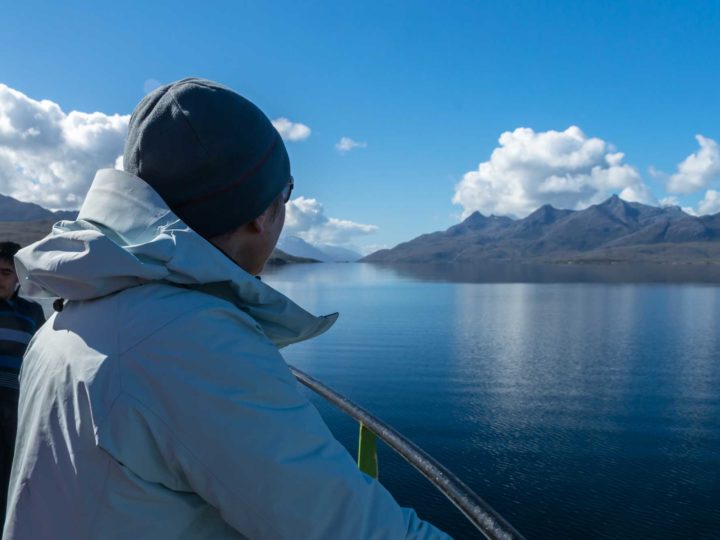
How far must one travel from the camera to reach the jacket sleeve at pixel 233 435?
0.99 metres

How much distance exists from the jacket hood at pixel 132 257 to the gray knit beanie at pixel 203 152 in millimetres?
84

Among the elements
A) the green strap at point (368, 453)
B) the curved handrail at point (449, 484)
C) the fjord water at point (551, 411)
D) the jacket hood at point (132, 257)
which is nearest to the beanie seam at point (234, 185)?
the jacket hood at point (132, 257)

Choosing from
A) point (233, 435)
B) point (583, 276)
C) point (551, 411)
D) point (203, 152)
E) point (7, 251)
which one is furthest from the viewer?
point (583, 276)

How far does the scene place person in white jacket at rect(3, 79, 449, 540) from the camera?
0.99 meters

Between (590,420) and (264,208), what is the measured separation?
21.4m

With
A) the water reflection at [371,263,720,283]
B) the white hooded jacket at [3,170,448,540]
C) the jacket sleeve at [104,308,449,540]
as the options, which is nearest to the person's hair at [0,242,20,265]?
the white hooded jacket at [3,170,448,540]

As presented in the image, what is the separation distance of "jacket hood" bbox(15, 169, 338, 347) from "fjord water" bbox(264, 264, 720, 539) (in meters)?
13.5

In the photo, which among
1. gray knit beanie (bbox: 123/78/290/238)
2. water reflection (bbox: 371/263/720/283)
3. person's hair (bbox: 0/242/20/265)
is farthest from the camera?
water reflection (bbox: 371/263/720/283)

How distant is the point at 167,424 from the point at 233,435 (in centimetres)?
12

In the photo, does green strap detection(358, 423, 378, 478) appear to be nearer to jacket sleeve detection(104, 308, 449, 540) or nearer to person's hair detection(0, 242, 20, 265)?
jacket sleeve detection(104, 308, 449, 540)

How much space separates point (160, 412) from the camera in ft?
3.25

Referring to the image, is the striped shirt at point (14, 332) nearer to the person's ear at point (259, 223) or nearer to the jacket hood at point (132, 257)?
the jacket hood at point (132, 257)

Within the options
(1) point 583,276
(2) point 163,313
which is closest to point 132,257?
(2) point 163,313

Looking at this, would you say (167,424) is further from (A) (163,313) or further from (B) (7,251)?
(B) (7,251)
